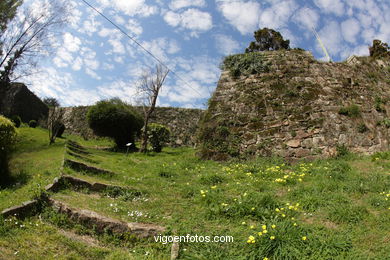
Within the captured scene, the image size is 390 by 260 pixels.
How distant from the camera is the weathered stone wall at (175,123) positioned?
1739 centimetres

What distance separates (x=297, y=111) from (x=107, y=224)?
641 cm

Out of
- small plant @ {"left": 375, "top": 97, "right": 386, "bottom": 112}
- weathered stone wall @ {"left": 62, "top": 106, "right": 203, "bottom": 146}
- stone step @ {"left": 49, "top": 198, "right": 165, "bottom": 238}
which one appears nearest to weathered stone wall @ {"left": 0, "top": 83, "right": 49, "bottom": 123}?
weathered stone wall @ {"left": 62, "top": 106, "right": 203, "bottom": 146}

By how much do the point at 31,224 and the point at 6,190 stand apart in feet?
5.49

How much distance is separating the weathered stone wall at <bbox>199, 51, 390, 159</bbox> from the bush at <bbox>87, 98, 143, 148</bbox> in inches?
220

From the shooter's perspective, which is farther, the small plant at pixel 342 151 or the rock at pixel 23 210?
the small plant at pixel 342 151

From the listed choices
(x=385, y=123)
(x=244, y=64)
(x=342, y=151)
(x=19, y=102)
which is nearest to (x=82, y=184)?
(x=342, y=151)

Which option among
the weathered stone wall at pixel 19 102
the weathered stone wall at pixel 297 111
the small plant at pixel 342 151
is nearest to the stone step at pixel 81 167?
the weathered stone wall at pixel 297 111

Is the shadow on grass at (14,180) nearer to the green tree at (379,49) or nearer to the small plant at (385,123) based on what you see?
the small plant at (385,123)

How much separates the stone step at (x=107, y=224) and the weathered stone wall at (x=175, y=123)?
1298 centimetres

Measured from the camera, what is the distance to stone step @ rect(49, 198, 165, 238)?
3.39 meters

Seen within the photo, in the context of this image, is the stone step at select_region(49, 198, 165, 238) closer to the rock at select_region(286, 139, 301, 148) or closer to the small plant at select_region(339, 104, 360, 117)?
the rock at select_region(286, 139, 301, 148)

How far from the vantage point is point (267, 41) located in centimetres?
1388

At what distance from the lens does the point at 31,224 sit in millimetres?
3562

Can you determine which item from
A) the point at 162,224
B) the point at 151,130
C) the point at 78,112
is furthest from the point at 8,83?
the point at 162,224
